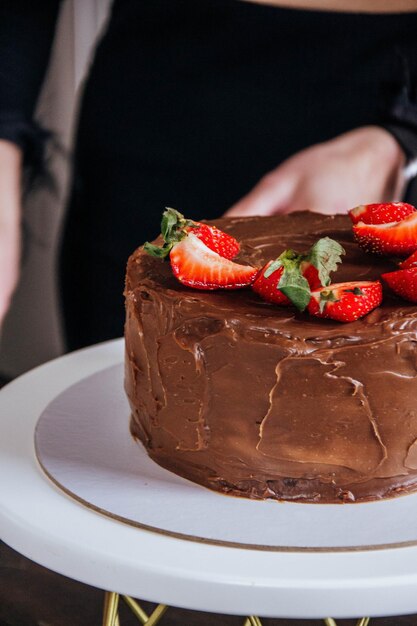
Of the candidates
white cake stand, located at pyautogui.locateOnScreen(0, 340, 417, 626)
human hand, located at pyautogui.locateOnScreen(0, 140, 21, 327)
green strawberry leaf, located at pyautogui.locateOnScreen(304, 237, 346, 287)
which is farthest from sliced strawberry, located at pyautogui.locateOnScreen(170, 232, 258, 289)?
human hand, located at pyautogui.locateOnScreen(0, 140, 21, 327)

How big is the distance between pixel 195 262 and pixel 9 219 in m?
0.93

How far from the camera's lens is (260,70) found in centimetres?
218

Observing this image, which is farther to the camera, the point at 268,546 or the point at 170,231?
the point at 170,231

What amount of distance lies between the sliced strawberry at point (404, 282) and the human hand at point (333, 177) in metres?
0.70

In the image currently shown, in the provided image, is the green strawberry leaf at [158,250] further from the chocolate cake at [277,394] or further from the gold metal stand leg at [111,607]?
the gold metal stand leg at [111,607]

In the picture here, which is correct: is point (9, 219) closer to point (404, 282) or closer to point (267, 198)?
point (267, 198)

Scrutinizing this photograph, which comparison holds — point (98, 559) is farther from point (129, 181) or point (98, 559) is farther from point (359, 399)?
point (129, 181)

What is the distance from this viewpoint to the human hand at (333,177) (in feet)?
6.44

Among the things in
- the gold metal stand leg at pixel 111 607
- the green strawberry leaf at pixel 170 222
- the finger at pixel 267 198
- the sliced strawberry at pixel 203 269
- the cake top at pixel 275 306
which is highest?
the green strawberry leaf at pixel 170 222

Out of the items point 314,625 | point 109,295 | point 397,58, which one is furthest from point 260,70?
point 314,625

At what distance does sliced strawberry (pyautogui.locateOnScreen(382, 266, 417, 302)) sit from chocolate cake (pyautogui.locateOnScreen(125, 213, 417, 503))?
0.02 metres

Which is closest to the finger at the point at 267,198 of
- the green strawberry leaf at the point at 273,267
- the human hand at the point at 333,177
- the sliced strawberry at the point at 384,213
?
the human hand at the point at 333,177

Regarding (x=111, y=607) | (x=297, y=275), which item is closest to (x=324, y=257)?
(x=297, y=275)

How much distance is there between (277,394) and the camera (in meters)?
1.17
